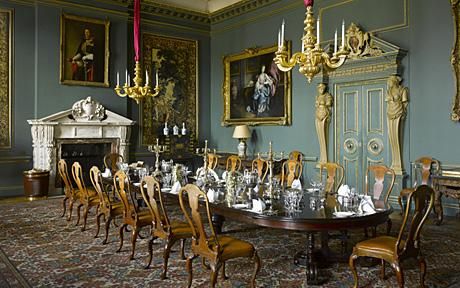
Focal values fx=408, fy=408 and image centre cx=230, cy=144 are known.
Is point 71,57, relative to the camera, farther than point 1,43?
Yes

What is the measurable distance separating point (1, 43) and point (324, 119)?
7023mm

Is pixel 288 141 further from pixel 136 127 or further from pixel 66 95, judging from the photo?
pixel 66 95

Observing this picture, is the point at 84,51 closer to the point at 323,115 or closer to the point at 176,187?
Answer: the point at 323,115

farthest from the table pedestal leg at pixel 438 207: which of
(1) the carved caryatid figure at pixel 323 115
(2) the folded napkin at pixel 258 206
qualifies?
(2) the folded napkin at pixel 258 206

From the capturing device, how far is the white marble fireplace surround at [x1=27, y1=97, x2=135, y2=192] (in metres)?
8.82

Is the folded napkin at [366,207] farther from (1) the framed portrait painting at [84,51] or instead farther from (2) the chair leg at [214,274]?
(1) the framed portrait painting at [84,51]

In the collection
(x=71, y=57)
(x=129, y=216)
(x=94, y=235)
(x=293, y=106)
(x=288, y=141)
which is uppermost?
(x=71, y=57)

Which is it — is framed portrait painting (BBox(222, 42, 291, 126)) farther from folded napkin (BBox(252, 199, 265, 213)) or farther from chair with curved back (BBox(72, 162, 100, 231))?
folded napkin (BBox(252, 199, 265, 213))

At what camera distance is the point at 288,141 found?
30.8 ft

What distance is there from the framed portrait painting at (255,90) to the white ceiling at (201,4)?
4.94 ft

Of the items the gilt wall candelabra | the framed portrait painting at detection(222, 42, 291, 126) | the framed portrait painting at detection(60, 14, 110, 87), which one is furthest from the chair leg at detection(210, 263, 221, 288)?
the framed portrait painting at detection(60, 14, 110, 87)

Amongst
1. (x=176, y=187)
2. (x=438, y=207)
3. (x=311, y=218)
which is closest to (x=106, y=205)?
(x=176, y=187)

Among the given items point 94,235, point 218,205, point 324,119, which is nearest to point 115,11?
point 324,119

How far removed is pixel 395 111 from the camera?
7.05 metres
